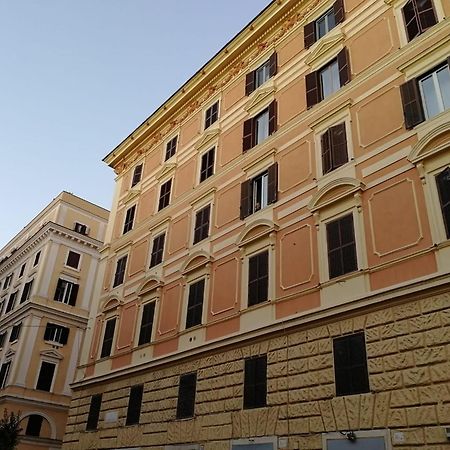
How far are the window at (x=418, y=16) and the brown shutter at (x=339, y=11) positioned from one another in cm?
226

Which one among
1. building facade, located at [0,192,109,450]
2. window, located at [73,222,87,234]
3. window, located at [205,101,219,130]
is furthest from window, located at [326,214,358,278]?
window, located at [73,222,87,234]

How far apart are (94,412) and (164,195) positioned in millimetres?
8303

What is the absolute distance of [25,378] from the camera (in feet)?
90.4

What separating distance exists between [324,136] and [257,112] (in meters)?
3.81

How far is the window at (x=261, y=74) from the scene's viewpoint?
17.2 m

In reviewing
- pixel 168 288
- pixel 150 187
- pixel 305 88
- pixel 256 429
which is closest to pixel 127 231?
pixel 150 187

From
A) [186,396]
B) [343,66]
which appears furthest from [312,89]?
[186,396]

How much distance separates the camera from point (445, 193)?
10.1 metres

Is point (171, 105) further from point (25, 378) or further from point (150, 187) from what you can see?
point (25, 378)

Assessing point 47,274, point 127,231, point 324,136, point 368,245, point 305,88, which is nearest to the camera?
point 368,245

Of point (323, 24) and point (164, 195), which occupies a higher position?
point (323, 24)

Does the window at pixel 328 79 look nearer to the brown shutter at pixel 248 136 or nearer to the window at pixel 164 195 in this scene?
the brown shutter at pixel 248 136

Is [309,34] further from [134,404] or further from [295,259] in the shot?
[134,404]

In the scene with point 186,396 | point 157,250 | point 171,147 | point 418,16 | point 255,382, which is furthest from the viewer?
point 171,147
